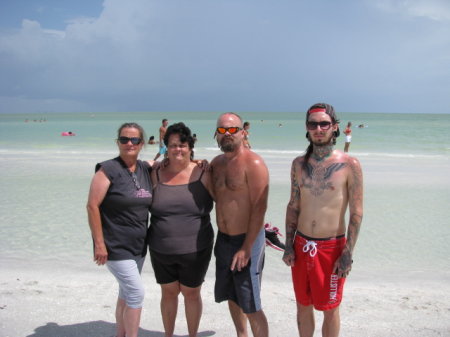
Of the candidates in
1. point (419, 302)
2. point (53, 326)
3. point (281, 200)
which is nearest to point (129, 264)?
point (53, 326)

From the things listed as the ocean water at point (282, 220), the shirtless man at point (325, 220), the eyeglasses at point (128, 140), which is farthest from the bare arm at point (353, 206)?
the ocean water at point (282, 220)

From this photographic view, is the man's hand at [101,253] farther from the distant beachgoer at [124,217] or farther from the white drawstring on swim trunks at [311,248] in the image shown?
the white drawstring on swim trunks at [311,248]

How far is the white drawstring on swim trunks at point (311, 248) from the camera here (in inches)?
119

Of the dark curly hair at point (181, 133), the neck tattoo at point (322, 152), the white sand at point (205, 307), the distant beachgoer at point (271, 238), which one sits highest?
the dark curly hair at point (181, 133)

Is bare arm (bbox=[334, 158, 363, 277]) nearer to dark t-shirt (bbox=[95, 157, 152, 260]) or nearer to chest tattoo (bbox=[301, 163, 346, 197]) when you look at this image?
chest tattoo (bbox=[301, 163, 346, 197])

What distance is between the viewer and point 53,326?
3.91m

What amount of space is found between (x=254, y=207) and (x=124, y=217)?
111 cm

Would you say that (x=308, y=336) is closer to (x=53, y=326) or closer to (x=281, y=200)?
(x=53, y=326)

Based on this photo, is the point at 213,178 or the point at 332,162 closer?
the point at 332,162

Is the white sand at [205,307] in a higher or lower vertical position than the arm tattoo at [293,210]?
lower

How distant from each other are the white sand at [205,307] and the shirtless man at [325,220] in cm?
96

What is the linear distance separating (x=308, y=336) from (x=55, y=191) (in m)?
9.15

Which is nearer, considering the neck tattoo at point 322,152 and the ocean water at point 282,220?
the neck tattoo at point 322,152

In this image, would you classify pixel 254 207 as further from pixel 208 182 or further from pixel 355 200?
pixel 355 200
